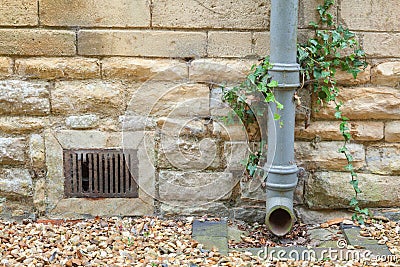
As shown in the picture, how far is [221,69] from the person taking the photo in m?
3.03

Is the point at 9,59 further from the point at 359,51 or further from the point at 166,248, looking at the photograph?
the point at 359,51

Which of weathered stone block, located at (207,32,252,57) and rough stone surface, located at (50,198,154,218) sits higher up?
weathered stone block, located at (207,32,252,57)

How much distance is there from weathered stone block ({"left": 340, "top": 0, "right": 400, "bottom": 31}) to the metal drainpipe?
0.37 m

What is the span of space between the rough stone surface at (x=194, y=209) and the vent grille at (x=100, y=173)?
0.23m

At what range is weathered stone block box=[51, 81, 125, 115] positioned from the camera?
3.04 meters

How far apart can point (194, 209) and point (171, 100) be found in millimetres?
675

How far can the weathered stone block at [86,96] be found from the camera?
3.04 meters

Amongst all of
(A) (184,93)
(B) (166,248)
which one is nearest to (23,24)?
(A) (184,93)

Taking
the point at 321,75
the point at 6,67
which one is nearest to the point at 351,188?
the point at 321,75

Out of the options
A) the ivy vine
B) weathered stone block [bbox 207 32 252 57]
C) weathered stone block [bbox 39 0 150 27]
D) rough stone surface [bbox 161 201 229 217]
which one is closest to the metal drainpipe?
the ivy vine

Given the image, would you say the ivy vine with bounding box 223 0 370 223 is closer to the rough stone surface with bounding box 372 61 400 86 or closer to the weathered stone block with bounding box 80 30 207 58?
the rough stone surface with bounding box 372 61 400 86

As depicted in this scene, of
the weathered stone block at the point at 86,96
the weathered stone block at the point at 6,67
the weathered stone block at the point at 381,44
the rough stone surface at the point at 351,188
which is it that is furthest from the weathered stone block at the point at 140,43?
the rough stone surface at the point at 351,188

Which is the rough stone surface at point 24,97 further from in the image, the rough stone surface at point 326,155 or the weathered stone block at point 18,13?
the rough stone surface at point 326,155

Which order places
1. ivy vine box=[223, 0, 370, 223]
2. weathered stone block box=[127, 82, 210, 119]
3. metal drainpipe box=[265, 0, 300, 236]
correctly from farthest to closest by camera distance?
weathered stone block box=[127, 82, 210, 119], ivy vine box=[223, 0, 370, 223], metal drainpipe box=[265, 0, 300, 236]
